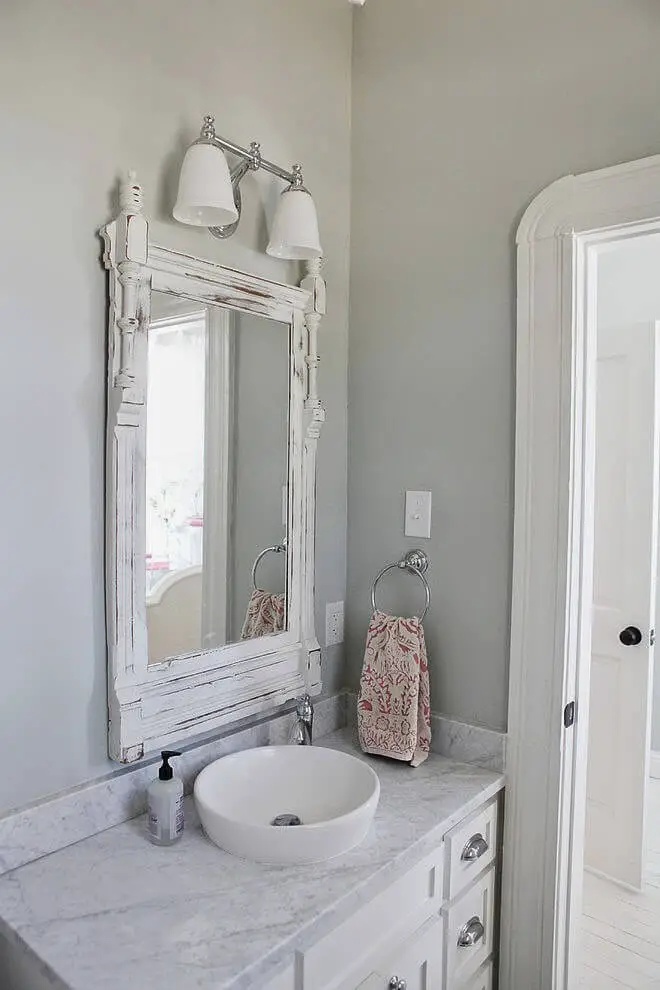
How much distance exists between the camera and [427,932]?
1.44 meters

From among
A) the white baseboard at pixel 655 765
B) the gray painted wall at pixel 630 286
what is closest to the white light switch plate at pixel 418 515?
the gray painted wall at pixel 630 286

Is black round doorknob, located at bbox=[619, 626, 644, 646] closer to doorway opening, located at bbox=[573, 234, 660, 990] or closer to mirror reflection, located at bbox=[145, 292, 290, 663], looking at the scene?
doorway opening, located at bbox=[573, 234, 660, 990]

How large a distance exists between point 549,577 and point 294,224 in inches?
38.2

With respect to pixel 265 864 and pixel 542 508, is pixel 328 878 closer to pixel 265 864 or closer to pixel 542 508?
pixel 265 864

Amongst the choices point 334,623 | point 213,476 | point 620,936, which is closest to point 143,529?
point 213,476

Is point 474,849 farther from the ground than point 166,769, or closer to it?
closer to it

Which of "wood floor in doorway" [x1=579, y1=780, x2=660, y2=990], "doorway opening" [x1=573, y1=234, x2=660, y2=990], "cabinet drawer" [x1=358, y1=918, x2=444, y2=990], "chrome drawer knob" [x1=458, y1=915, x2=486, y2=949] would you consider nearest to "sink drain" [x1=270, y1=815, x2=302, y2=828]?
"cabinet drawer" [x1=358, y1=918, x2=444, y2=990]

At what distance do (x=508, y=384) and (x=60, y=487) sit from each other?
101cm

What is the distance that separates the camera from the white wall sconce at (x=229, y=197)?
4.63ft

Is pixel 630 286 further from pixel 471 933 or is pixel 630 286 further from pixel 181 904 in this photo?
pixel 181 904

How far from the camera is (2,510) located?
1234 millimetres

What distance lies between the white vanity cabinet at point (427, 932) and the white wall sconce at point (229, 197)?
131 cm

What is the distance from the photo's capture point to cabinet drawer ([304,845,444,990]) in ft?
3.83

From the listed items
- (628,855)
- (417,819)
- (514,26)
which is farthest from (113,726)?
(628,855)
